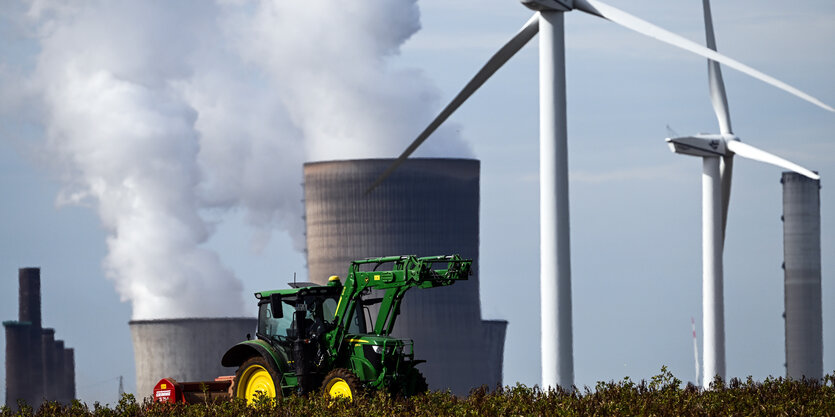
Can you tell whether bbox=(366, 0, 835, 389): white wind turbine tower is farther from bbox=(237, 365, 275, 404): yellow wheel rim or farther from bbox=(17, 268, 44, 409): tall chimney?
bbox=(17, 268, 44, 409): tall chimney

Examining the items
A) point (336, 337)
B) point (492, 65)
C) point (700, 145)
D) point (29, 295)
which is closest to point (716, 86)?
point (700, 145)

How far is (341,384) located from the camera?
78.9ft

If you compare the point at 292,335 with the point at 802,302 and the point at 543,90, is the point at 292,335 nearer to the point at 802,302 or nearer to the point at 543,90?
the point at 543,90

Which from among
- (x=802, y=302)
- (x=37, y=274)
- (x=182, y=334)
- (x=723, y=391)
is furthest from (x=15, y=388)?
(x=723, y=391)

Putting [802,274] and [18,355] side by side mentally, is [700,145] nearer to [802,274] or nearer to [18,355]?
[802,274]

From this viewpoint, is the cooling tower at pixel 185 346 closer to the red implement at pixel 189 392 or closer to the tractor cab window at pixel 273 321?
the red implement at pixel 189 392

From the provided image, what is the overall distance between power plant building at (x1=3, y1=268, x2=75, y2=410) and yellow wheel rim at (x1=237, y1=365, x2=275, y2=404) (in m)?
107

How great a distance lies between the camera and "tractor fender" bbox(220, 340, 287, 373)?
25781 millimetres

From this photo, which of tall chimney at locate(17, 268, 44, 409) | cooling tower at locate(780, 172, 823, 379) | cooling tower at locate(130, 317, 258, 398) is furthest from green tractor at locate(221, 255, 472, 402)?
tall chimney at locate(17, 268, 44, 409)

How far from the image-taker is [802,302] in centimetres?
11881

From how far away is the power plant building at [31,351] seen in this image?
129 meters

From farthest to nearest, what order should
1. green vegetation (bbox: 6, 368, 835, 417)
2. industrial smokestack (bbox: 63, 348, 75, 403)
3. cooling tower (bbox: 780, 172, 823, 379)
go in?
1. industrial smokestack (bbox: 63, 348, 75, 403)
2. cooling tower (bbox: 780, 172, 823, 379)
3. green vegetation (bbox: 6, 368, 835, 417)

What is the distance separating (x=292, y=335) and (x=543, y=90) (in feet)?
23.1

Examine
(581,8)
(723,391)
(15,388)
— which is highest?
(581,8)
